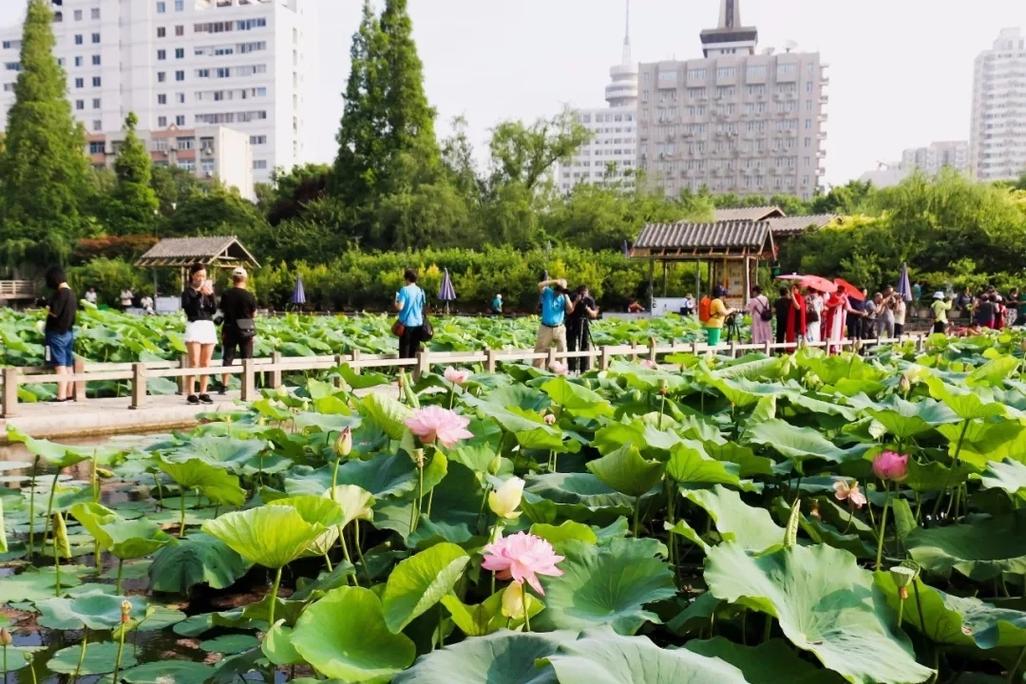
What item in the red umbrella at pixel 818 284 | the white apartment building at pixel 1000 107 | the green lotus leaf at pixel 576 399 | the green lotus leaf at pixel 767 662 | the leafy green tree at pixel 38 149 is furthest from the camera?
the white apartment building at pixel 1000 107

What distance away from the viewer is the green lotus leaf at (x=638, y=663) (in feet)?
3.59

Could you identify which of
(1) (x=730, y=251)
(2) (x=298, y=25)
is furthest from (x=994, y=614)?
(2) (x=298, y=25)

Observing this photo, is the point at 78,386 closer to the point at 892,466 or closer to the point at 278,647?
the point at 278,647

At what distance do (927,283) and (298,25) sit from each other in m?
56.1

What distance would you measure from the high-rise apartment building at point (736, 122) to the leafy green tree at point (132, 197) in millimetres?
50948

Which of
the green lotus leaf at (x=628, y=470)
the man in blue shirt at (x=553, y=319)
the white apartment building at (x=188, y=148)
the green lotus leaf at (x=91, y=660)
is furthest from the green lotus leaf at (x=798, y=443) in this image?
the white apartment building at (x=188, y=148)

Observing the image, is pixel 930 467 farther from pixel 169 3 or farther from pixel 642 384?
pixel 169 3

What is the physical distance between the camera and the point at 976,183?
25.6 meters

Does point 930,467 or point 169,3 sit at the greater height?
point 169,3

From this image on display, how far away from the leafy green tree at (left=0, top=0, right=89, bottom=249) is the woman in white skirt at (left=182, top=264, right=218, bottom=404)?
34.6 meters

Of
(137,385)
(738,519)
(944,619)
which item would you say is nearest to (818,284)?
(137,385)

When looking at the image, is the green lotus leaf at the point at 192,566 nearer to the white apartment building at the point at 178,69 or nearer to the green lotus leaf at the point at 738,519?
the green lotus leaf at the point at 738,519

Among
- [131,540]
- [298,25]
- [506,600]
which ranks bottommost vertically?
[131,540]

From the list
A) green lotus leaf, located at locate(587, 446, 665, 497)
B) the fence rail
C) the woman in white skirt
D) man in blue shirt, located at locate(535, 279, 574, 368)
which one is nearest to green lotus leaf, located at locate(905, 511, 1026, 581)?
green lotus leaf, located at locate(587, 446, 665, 497)
